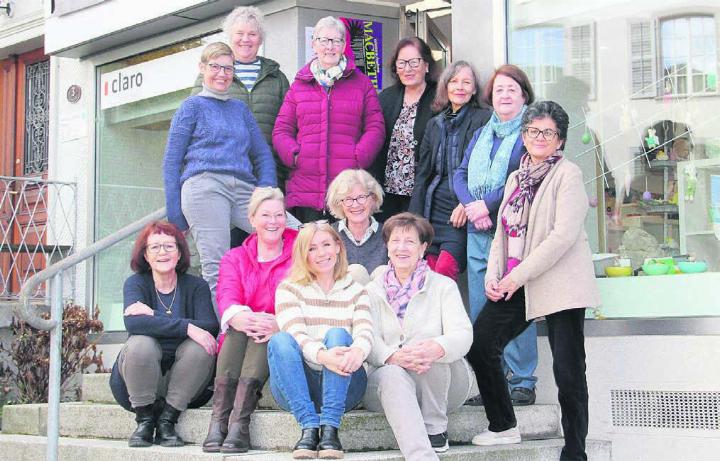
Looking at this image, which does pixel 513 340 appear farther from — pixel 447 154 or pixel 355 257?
pixel 447 154

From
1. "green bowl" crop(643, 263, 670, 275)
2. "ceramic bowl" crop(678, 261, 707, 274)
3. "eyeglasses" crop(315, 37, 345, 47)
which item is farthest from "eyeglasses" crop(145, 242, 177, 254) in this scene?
"ceramic bowl" crop(678, 261, 707, 274)

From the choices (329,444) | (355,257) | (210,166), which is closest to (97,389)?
(210,166)

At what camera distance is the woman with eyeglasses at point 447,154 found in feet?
18.2

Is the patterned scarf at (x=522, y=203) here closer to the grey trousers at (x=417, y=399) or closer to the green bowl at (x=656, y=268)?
the grey trousers at (x=417, y=399)

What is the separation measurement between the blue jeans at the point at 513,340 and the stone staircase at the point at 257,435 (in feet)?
0.55

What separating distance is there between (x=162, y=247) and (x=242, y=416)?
987 millimetres

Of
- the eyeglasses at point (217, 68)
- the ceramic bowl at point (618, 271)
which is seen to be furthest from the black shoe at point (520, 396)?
the eyeglasses at point (217, 68)

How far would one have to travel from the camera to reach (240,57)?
6176 mm

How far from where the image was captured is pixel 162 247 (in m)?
5.21

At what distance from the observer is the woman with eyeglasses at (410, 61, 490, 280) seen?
18.2ft

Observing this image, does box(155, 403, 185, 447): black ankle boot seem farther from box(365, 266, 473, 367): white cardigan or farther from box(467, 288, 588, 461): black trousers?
box(467, 288, 588, 461): black trousers

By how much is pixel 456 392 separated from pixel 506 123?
4.66 feet

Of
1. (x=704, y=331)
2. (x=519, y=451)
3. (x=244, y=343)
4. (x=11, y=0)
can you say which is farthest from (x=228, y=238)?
(x=11, y=0)

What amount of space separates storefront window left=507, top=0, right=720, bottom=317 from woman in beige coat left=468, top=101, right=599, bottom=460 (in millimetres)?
787
